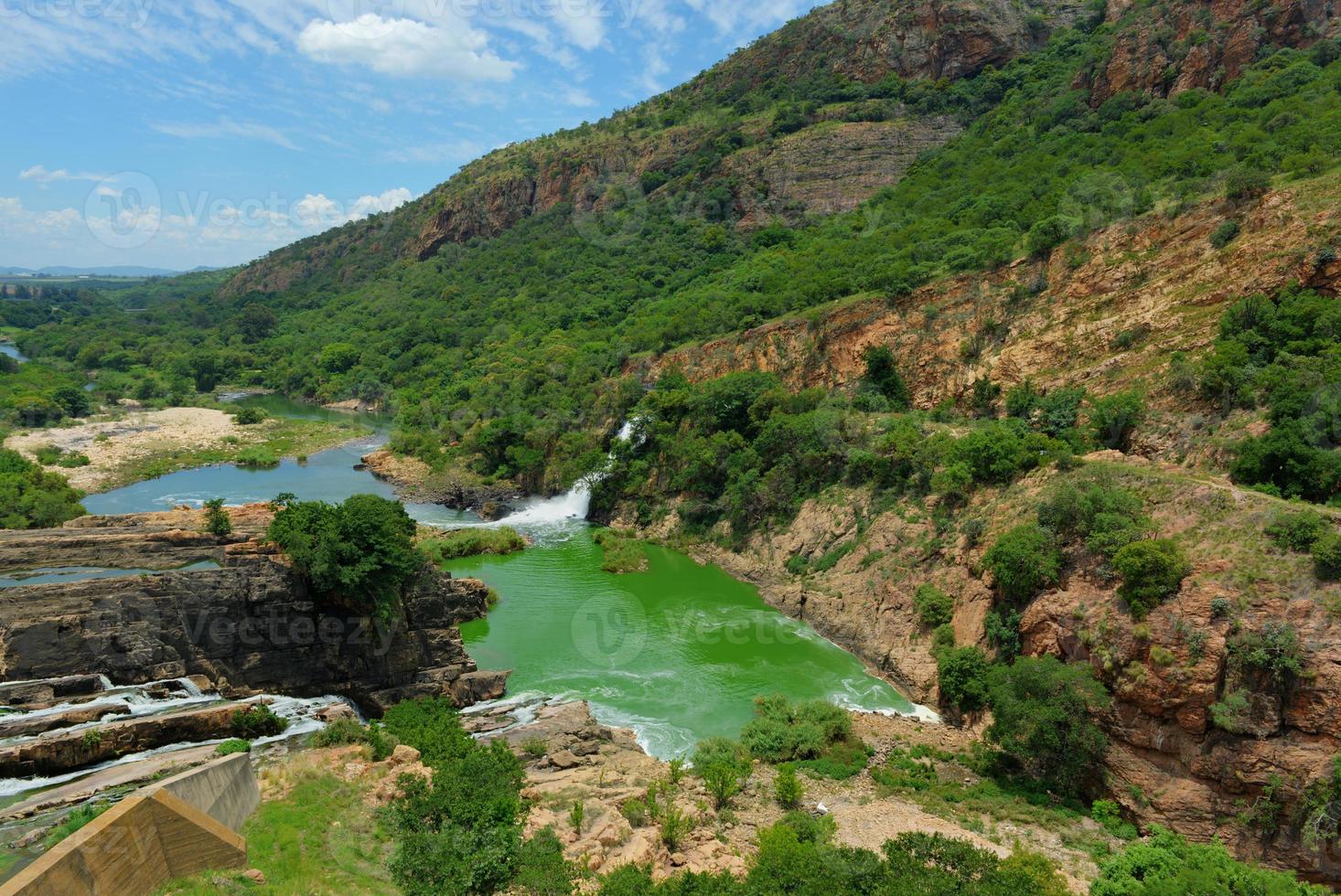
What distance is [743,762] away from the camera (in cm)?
1727

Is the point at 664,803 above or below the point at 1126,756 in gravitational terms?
below

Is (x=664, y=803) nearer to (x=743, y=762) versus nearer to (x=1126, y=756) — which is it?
(x=743, y=762)

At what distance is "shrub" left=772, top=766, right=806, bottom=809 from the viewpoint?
52.1 ft

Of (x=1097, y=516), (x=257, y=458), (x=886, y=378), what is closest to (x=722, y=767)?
(x=1097, y=516)

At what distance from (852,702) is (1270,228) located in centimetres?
2194

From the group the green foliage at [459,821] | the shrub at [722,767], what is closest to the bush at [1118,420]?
the shrub at [722,767]

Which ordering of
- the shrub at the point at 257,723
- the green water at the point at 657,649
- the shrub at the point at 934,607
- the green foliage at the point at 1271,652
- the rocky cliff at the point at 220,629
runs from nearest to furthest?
the shrub at the point at 257,723 → the rocky cliff at the point at 220,629 → the green foliage at the point at 1271,652 → the green water at the point at 657,649 → the shrub at the point at 934,607

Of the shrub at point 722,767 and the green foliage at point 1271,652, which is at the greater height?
the green foliage at point 1271,652

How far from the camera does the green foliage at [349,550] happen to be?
18.2 m

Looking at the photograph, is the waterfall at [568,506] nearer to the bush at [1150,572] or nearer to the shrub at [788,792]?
the shrub at [788,792]

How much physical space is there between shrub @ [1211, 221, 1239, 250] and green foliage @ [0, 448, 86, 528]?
44.9m

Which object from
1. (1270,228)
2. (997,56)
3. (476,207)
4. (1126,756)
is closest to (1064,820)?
(1126,756)

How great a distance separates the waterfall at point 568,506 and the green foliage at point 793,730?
19849 mm

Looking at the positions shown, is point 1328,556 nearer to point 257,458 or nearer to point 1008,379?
point 1008,379
